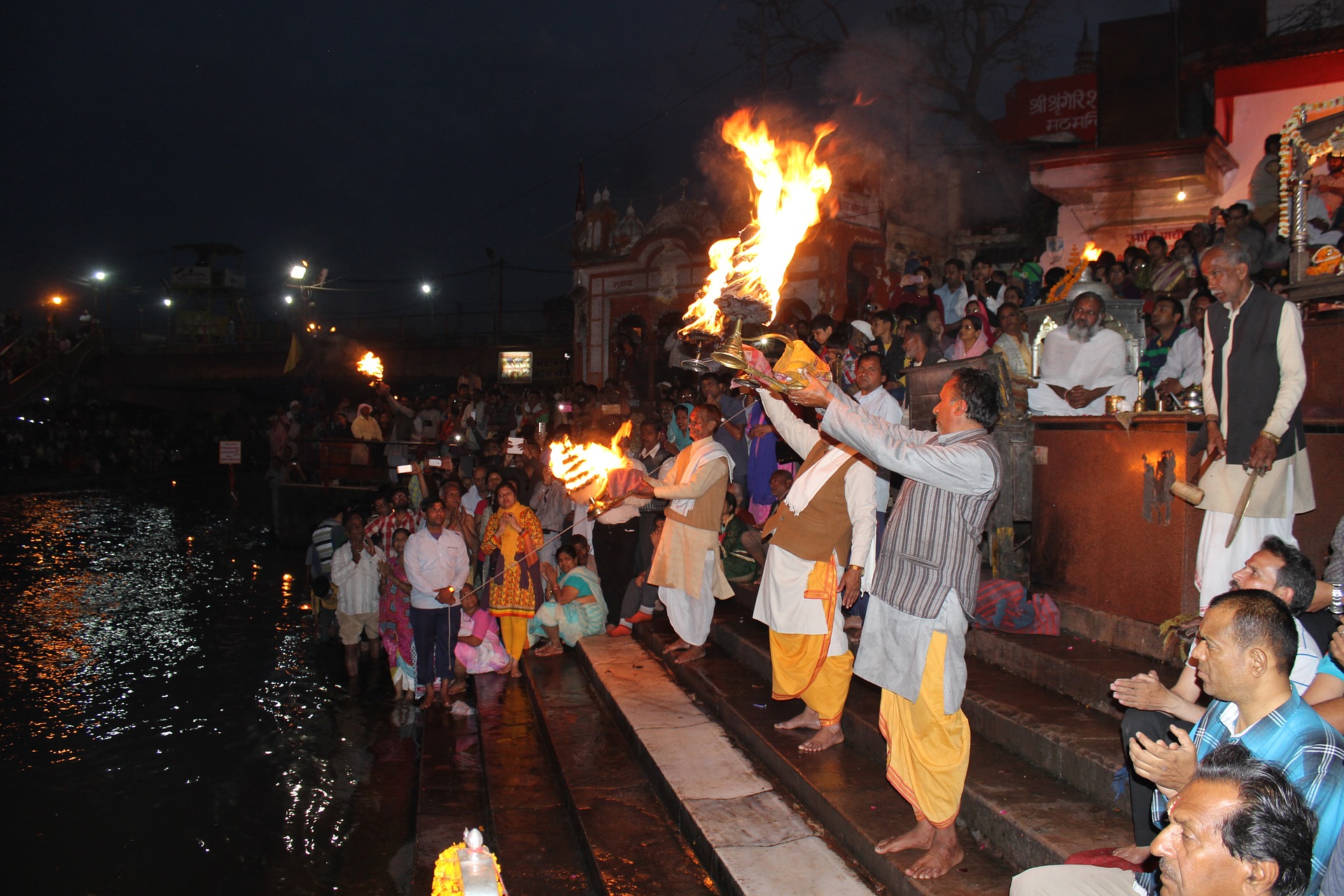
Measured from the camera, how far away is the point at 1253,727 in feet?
7.49

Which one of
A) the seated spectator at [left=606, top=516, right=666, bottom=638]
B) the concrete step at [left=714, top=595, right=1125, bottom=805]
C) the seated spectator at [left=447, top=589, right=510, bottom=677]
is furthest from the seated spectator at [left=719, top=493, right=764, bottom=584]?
the concrete step at [left=714, top=595, right=1125, bottom=805]

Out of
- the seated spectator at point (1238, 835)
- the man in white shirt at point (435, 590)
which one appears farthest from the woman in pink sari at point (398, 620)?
the seated spectator at point (1238, 835)

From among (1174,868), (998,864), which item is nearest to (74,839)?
(998,864)

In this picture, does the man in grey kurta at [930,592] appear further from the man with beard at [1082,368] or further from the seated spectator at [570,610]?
the seated spectator at [570,610]

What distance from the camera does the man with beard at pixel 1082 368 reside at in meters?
6.02

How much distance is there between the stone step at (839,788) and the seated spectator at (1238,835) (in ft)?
5.11

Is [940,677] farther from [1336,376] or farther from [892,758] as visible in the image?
[1336,376]

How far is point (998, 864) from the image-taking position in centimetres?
336

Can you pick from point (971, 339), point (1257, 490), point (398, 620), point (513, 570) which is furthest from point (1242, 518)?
point (398, 620)

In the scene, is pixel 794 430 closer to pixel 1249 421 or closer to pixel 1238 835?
pixel 1249 421

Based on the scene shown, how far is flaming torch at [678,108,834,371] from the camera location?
430cm

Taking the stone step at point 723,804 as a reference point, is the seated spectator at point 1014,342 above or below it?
above

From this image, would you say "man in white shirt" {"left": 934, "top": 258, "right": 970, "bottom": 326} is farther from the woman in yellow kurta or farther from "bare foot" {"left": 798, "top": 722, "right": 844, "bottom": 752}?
"bare foot" {"left": 798, "top": 722, "right": 844, "bottom": 752}

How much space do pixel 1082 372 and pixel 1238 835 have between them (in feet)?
16.3
